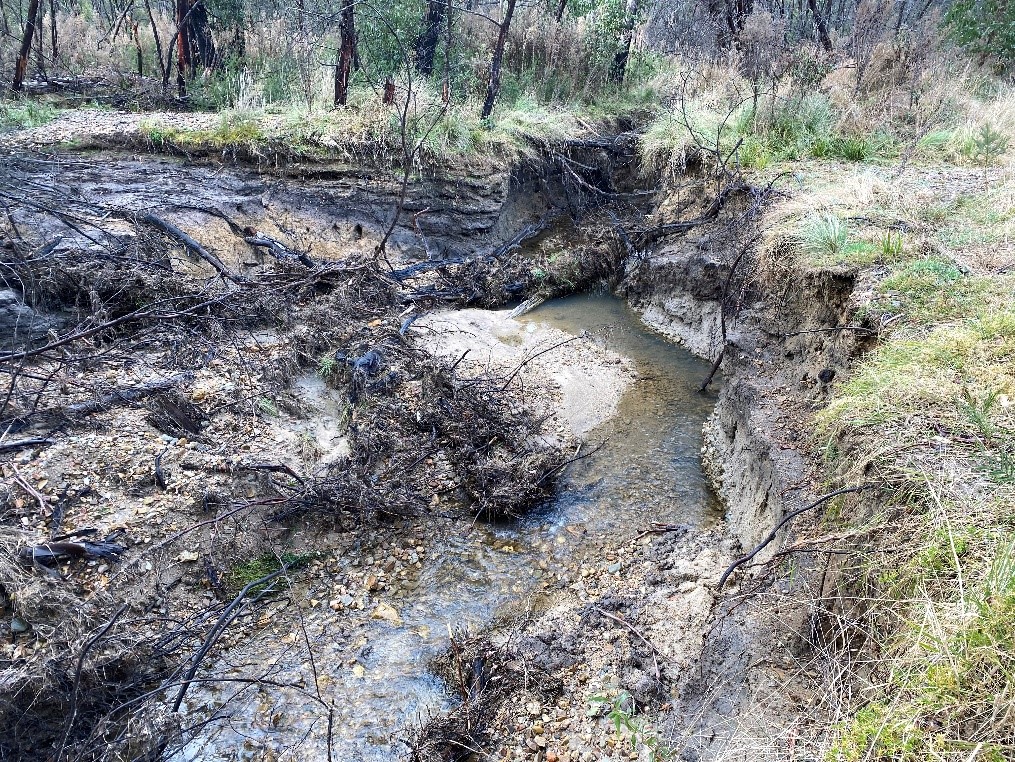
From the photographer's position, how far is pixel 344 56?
823cm

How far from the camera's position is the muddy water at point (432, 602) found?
3119mm

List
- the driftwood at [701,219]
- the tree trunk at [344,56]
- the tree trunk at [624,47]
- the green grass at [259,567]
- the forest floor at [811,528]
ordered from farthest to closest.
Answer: the tree trunk at [624,47] < the tree trunk at [344,56] < the driftwood at [701,219] < the green grass at [259,567] < the forest floor at [811,528]

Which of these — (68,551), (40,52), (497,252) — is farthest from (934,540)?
(40,52)

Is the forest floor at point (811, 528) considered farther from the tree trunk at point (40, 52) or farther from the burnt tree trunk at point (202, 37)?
the tree trunk at point (40, 52)

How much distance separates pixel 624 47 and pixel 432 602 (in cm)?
1108

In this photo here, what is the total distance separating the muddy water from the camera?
3119 mm

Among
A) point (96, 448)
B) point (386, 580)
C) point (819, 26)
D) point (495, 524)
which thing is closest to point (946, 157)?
point (819, 26)

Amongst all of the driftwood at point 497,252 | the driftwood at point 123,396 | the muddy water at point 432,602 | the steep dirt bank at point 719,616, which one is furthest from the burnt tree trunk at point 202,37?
the steep dirt bank at point 719,616

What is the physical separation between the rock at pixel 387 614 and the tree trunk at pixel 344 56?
7138 mm

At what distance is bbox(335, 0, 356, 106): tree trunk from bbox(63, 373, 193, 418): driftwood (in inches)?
204

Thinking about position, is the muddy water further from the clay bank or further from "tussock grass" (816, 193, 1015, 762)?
"tussock grass" (816, 193, 1015, 762)

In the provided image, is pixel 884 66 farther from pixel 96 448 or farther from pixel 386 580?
pixel 96 448

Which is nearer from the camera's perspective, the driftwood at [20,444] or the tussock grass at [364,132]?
the driftwood at [20,444]

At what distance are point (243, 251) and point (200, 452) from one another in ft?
11.2
